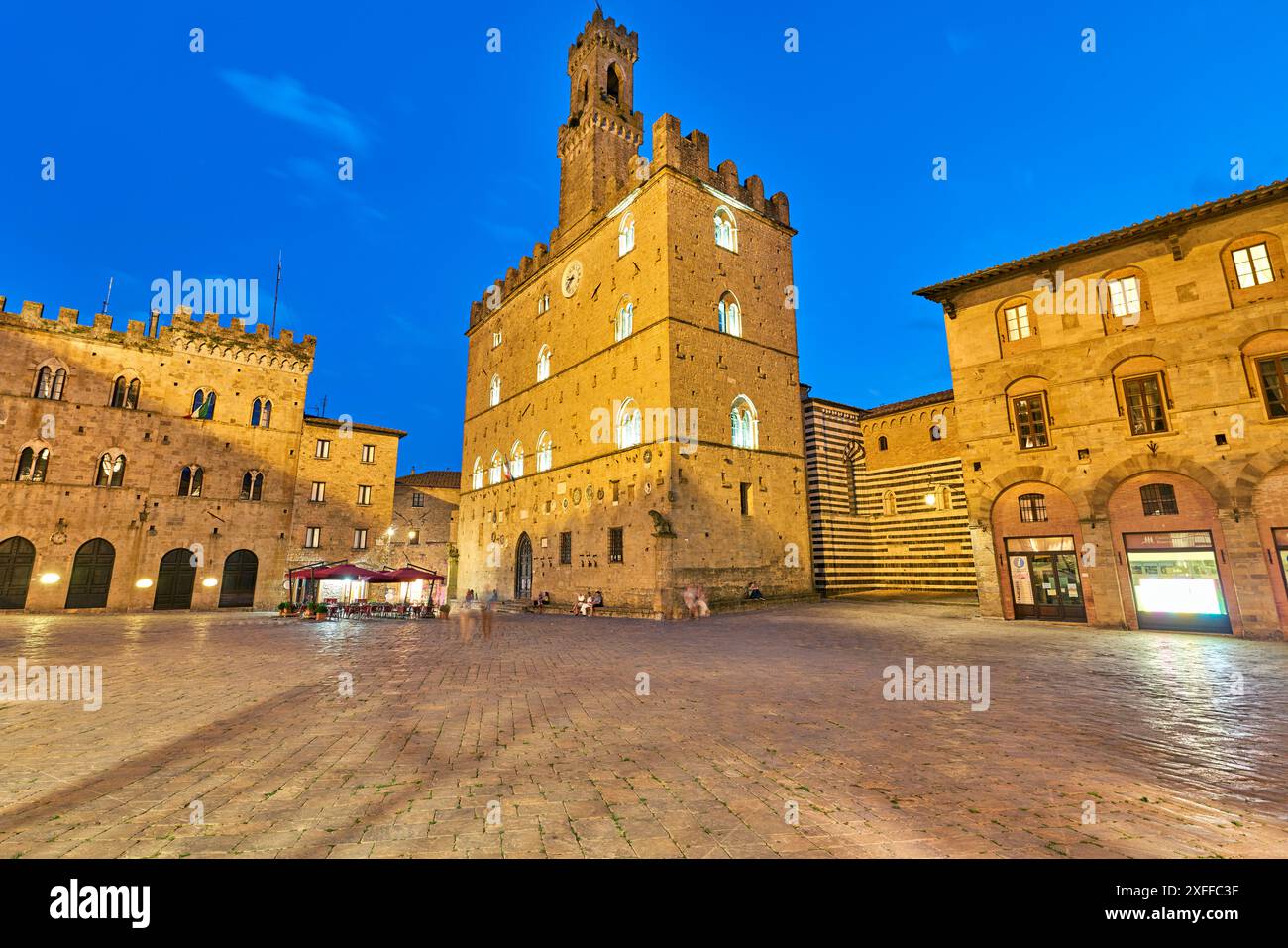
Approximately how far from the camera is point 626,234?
2530cm

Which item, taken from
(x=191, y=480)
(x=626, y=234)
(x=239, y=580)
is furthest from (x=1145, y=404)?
(x=191, y=480)

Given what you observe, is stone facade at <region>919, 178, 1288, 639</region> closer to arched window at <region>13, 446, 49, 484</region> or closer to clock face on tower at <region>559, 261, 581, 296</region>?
clock face on tower at <region>559, 261, 581, 296</region>

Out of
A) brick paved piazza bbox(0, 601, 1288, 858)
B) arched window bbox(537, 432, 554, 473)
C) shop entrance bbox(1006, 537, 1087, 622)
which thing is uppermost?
arched window bbox(537, 432, 554, 473)

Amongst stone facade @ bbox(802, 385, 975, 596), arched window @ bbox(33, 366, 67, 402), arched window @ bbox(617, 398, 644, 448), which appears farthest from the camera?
stone facade @ bbox(802, 385, 975, 596)

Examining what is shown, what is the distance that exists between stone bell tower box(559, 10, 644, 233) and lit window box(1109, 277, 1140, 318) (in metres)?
22.7

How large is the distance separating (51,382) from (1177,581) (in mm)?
43466

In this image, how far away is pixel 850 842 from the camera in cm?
344

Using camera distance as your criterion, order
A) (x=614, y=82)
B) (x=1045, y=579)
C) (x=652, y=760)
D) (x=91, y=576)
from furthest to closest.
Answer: (x=614, y=82), (x=91, y=576), (x=1045, y=579), (x=652, y=760)

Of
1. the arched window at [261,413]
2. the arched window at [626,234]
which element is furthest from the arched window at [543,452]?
the arched window at [261,413]

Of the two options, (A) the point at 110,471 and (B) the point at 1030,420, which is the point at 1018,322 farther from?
(A) the point at 110,471

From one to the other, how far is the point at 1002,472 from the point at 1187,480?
13.5ft

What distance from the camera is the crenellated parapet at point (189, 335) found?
24.2 metres

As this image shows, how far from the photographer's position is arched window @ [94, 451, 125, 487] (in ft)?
80.9

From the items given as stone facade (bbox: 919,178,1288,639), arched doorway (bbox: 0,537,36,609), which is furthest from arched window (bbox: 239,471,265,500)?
stone facade (bbox: 919,178,1288,639)
